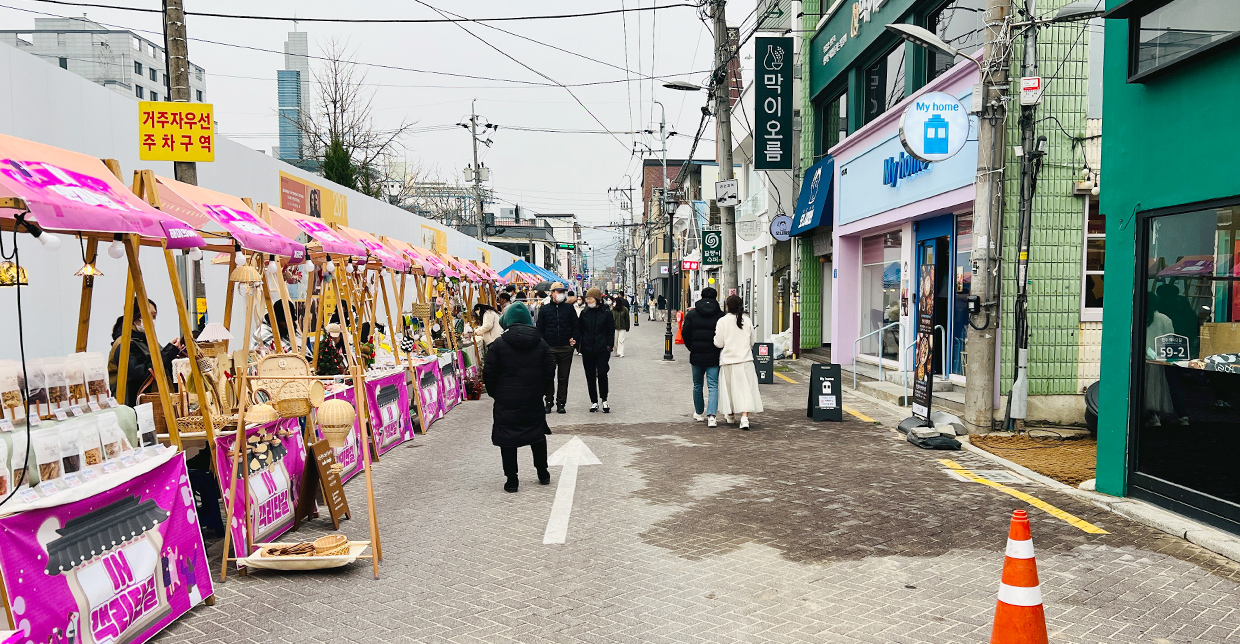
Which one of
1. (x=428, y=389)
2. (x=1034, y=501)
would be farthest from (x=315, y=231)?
(x=1034, y=501)

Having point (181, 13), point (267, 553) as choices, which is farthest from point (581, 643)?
point (181, 13)

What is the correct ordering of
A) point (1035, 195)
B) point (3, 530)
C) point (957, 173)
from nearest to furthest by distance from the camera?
point (3, 530) < point (1035, 195) < point (957, 173)

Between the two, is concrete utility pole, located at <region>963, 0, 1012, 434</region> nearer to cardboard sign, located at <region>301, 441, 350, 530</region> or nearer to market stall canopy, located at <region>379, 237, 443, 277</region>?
cardboard sign, located at <region>301, 441, 350, 530</region>

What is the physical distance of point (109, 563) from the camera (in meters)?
4.14

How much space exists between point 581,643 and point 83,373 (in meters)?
3.21

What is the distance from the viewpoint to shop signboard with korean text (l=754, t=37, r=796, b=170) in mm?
20250

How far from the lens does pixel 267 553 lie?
5.42m

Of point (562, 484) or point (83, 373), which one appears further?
point (562, 484)

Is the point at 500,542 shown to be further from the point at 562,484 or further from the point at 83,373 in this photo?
the point at 83,373

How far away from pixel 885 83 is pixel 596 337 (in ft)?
27.4

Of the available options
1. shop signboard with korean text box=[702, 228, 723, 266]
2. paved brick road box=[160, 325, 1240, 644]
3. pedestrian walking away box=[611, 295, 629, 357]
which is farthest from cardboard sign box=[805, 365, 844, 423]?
pedestrian walking away box=[611, 295, 629, 357]

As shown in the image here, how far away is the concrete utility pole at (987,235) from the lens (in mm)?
9836

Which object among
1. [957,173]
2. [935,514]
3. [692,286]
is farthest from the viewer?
[692,286]

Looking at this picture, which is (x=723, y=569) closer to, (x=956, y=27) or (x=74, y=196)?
(x=74, y=196)
